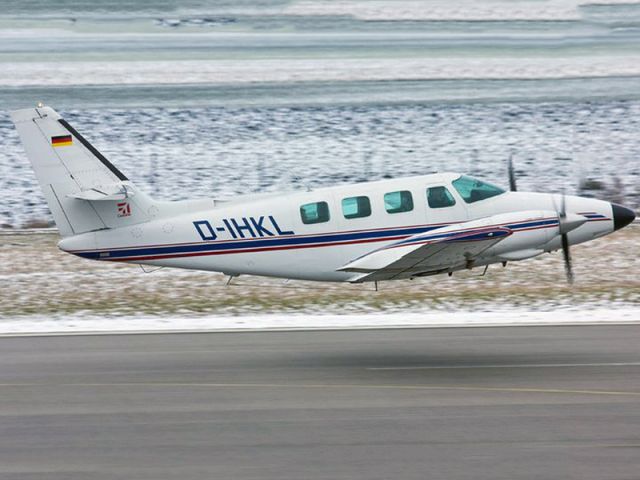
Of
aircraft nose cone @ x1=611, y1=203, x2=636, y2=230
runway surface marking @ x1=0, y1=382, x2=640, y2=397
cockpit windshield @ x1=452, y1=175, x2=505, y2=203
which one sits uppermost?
cockpit windshield @ x1=452, y1=175, x2=505, y2=203

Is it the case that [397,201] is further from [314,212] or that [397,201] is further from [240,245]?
[240,245]

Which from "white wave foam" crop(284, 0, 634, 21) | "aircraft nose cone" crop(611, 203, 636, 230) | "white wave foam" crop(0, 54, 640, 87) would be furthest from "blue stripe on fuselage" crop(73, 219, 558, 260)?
"white wave foam" crop(284, 0, 634, 21)

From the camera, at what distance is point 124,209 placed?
16.2 m

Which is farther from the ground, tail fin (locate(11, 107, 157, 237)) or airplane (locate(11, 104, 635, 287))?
tail fin (locate(11, 107, 157, 237))

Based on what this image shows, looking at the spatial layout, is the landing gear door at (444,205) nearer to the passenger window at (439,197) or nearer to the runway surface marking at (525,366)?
the passenger window at (439,197)

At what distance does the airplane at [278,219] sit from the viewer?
16.0m

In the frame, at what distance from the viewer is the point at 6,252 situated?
88.7 ft

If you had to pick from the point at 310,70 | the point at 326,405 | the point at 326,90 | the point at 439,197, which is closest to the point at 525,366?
the point at 439,197

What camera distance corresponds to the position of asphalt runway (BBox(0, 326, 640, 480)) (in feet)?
35.5

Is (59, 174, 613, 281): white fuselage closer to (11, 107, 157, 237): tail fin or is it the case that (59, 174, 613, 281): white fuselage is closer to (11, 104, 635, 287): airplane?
(11, 104, 635, 287): airplane

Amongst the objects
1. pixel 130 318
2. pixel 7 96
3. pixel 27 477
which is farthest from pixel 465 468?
pixel 7 96

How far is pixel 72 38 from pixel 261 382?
96.2ft

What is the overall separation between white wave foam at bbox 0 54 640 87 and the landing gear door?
22835 millimetres

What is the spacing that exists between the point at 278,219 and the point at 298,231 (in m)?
0.36
